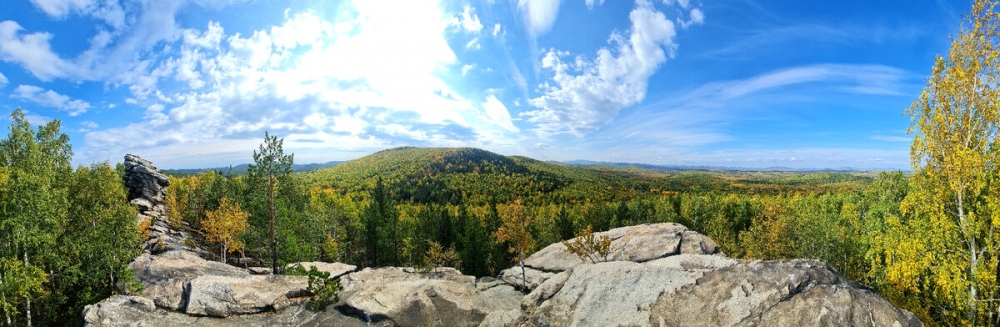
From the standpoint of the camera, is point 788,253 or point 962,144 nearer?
point 962,144

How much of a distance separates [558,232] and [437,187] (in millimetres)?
82264

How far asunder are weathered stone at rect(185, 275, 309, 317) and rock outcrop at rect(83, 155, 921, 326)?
5 cm

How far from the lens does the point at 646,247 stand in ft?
106

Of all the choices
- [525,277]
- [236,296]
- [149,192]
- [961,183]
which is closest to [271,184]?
[236,296]

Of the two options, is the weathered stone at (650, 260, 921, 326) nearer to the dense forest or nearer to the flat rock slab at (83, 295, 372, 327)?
the dense forest

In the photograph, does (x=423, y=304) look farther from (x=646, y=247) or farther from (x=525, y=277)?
(x=646, y=247)

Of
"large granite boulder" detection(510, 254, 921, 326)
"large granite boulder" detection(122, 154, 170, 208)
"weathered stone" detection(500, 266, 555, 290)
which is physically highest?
"large granite boulder" detection(122, 154, 170, 208)

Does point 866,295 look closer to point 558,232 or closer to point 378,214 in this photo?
point 378,214

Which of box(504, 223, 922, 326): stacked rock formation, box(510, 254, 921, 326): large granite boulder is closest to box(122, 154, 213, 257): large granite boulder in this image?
box(504, 223, 922, 326): stacked rock formation

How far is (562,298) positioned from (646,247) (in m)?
21.1

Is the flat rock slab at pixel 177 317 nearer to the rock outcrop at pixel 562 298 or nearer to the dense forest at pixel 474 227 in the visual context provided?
the rock outcrop at pixel 562 298

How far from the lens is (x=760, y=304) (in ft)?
35.8

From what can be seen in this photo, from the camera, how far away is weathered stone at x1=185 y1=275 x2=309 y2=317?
64.1ft

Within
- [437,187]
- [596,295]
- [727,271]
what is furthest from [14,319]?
[437,187]
